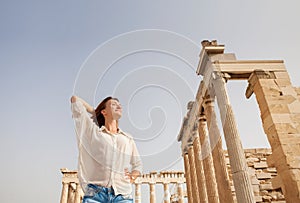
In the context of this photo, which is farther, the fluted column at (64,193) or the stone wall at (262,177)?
the fluted column at (64,193)

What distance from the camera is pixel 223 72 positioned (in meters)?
12.6

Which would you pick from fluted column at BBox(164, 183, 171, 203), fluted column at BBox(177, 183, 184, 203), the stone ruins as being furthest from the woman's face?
fluted column at BBox(164, 183, 171, 203)

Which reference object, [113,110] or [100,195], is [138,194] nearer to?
[113,110]

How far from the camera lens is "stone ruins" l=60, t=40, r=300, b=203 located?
9.91 metres

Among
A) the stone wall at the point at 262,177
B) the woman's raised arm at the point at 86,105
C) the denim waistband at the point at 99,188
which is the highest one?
the stone wall at the point at 262,177

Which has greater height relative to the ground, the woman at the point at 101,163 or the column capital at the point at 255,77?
the column capital at the point at 255,77

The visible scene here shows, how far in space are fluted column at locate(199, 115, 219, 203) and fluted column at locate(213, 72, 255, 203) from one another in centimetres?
346

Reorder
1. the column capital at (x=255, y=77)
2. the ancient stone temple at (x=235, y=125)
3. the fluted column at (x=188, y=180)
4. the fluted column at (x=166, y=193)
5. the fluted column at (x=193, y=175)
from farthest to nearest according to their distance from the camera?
1. the fluted column at (x=166, y=193)
2. the fluted column at (x=188, y=180)
3. the fluted column at (x=193, y=175)
4. the column capital at (x=255, y=77)
5. the ancient stone temple at (x=235, y=125)

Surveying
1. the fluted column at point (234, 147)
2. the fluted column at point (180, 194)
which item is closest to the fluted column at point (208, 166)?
the fluted column at point (234, 147)

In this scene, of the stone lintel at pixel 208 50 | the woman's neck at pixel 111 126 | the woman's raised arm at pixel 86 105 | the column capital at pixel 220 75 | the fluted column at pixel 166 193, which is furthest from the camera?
the fluted column at pixel 166 193

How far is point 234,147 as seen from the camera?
1109 centimetres

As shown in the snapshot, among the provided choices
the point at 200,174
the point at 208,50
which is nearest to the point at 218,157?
the point at 200,174

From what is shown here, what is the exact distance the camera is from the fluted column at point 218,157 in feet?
39.8

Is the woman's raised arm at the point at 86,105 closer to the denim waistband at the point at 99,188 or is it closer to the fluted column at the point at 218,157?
the denim waistband at the point at 99,188
